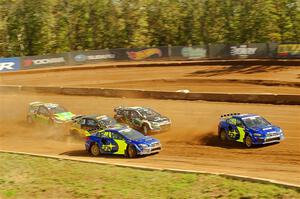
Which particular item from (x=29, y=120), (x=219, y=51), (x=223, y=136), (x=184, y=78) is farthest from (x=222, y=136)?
(x=219, y=51)

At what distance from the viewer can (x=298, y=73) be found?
1505 inches

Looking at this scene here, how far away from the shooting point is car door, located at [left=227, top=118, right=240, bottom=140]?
818 inches

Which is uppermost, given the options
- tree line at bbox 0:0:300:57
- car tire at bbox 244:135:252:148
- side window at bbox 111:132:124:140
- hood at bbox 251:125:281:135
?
tree line at bbox 0:0:300:57

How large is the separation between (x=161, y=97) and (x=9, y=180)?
62.4 feet

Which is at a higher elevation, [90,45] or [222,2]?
[222,2]

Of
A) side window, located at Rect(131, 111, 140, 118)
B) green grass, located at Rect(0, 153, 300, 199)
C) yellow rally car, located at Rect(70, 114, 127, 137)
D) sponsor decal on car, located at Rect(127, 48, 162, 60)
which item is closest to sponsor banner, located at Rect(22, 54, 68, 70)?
sponsor decal on car, located at Rect(127, 48, 162, 60)

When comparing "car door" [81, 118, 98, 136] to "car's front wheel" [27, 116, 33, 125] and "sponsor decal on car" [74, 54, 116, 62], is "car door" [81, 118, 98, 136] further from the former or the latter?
"sponsor decal on car" [74, 54, 116, 62]

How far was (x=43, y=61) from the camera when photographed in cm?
4944

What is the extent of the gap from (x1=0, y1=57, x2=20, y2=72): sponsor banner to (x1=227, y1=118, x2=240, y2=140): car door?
104ft

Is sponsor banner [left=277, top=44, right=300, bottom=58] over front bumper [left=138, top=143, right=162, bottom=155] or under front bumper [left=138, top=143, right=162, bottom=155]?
over

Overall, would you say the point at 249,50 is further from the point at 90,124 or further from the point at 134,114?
the point at 90,124

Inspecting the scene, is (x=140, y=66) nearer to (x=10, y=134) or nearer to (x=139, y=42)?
(x=139, y=42)

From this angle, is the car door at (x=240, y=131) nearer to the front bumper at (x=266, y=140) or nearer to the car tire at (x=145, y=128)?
the front bumper at (x=266, y=140)

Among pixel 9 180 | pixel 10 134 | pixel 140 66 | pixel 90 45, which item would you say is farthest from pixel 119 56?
pixel 9 180
